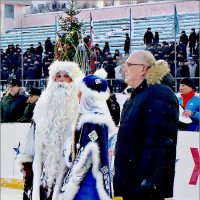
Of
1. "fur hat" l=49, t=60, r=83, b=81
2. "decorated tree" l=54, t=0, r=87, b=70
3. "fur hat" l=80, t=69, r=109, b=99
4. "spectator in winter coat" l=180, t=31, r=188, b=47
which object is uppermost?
"spectator in winter coat" l=180, t=31, r=188, b=47

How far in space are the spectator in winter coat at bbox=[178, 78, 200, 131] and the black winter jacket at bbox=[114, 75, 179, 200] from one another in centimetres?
444

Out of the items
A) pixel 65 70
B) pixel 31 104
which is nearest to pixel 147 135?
pixel 65 70

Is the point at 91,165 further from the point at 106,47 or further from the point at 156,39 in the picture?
the point at 106,47

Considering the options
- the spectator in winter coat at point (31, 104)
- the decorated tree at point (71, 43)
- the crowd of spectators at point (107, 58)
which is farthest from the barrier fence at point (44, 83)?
the decorated tree at point (71, 43)

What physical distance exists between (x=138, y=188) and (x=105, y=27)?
1589cm

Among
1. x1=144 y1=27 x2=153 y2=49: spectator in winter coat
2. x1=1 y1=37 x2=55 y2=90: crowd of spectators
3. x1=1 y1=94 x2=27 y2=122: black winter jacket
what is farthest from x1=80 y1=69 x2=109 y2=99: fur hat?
x1=144 y1=27 x2=153 y2=49: spectator in winter coat

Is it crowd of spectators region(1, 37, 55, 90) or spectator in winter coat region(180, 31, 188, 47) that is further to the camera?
crowd of spectators region(1, 37, 55, 90)

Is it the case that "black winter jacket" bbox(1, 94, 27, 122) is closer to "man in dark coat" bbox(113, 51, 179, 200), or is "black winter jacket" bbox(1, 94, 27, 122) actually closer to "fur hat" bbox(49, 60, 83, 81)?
"fur hat" bbox(49, 60, 83, 81)

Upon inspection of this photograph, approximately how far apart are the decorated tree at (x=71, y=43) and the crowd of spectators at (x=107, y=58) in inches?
208

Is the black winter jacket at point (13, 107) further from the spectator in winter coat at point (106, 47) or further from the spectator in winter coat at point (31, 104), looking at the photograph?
the spectator in winter coat at point (106, 47)

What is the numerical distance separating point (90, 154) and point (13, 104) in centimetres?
649

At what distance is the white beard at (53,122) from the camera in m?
5.21

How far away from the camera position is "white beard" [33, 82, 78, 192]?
5207 millimetres

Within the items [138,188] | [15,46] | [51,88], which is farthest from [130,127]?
[15,46]
